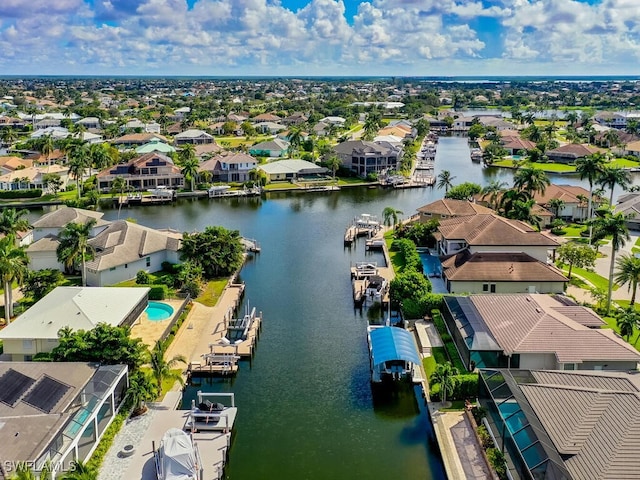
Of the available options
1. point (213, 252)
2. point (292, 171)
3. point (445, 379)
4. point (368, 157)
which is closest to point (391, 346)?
point (445, 379)

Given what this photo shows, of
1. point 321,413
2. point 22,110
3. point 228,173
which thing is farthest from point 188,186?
point 22,110

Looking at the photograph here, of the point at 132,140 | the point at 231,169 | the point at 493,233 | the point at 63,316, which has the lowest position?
the point at 63,316

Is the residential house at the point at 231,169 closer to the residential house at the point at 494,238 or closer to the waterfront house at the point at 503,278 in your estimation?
the residential house at the point at 494,238

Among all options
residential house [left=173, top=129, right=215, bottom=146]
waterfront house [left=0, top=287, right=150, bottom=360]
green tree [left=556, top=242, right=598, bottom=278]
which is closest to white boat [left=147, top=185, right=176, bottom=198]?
residential house [left=173, top=129, right=215, bottom=146]

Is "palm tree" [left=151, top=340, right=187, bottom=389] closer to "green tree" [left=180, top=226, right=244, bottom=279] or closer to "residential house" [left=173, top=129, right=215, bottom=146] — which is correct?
"green tree" [left=180, top=226, right=244, bottom=279]

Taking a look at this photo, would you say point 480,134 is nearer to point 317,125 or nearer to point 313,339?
point 317,125

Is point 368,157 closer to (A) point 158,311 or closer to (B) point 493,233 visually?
(B) point 493,233
